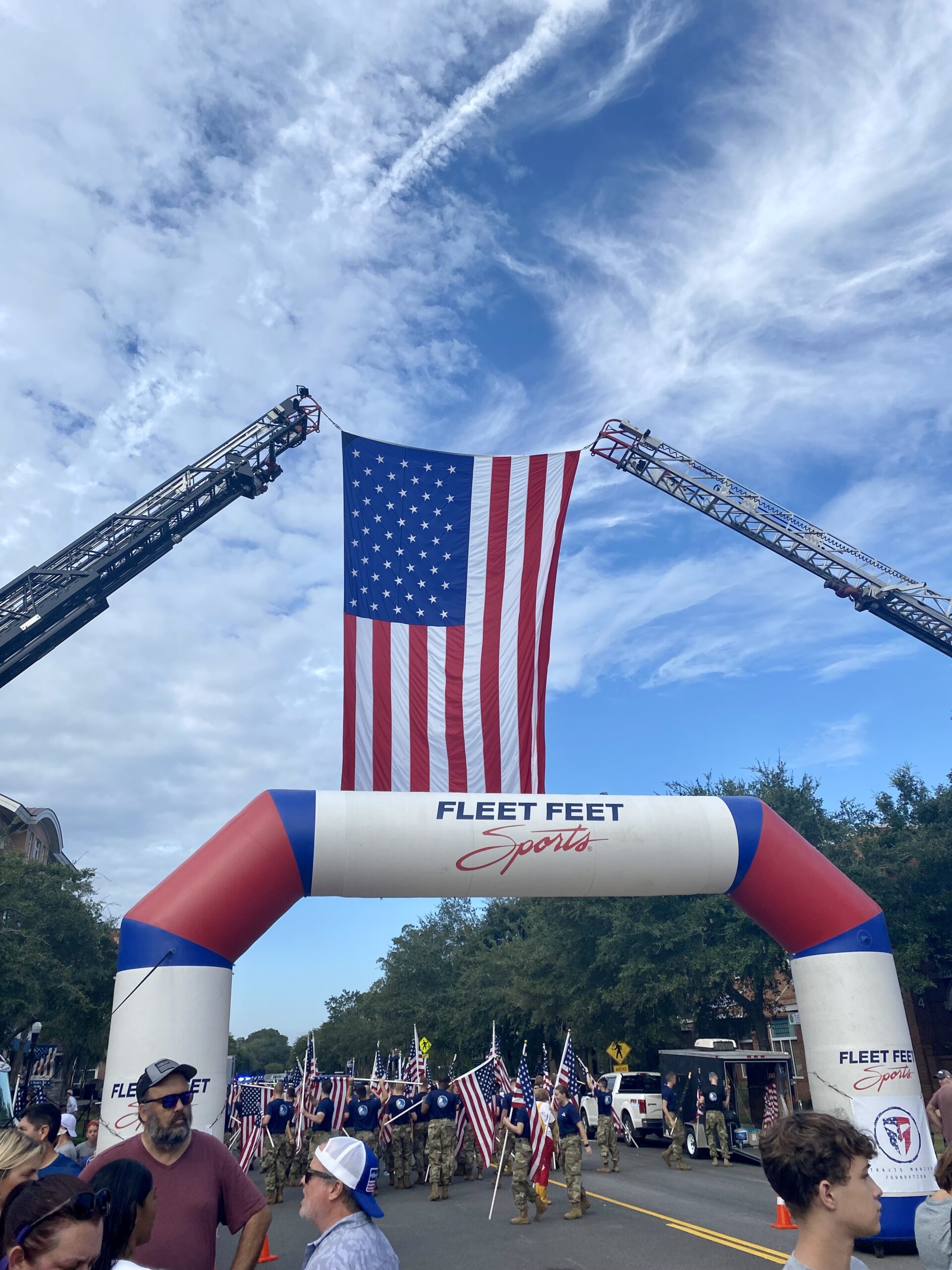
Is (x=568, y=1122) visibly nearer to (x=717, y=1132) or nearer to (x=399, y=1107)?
(x=399, y=1107)

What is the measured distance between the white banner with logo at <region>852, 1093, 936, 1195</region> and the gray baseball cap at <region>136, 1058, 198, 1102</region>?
796cm

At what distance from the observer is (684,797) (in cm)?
1105

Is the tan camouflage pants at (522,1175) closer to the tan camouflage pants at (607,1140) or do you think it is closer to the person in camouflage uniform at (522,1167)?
the person in camouflage uniform at (522,1167)

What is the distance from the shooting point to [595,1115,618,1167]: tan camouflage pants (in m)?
17.9

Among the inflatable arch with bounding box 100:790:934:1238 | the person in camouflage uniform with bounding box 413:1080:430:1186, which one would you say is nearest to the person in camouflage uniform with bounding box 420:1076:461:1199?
the person in camouflage uniform with bounding box 413:1080:430:1186

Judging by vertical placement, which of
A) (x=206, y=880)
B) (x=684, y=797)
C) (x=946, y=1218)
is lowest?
(x=946, y=1218)

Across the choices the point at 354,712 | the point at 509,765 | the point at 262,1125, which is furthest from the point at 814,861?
the point at 262,1125

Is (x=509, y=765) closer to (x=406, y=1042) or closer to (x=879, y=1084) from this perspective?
(x=879, y=1084)

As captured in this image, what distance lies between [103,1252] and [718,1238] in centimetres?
966

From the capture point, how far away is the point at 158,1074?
451 cm

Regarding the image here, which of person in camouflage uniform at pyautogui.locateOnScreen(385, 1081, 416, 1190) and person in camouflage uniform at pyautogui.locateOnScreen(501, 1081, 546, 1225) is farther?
person in camouflage uniform at pyautogui.locateOnScreen(385, 1081, 416, 1190)

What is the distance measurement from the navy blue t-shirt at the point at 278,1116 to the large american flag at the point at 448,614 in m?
6.96

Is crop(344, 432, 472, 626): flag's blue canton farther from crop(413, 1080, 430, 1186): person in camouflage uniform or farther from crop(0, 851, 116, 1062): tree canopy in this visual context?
crop(0, 851, 116, 1062): tree canopy

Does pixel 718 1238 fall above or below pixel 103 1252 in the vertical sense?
below
